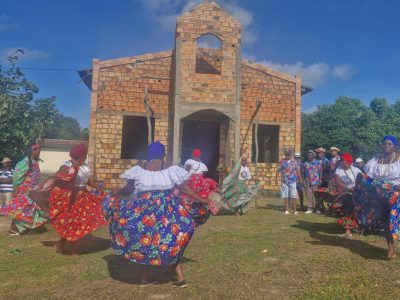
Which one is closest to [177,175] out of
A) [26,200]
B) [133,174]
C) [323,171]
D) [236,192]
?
[133,174]

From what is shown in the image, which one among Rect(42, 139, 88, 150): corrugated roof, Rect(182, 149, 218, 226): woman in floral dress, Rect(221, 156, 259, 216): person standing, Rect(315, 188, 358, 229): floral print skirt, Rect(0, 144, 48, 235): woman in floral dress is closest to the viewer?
Rect(182, 149, 218, 226): woman in floral dress

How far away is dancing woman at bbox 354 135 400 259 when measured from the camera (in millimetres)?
5086

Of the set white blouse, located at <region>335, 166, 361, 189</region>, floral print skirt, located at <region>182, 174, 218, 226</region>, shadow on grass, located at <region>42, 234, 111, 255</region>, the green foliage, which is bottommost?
shadow on grass, located at <region>42, 234, 111, 255</region>

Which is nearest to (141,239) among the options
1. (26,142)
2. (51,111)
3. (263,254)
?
(263,254)

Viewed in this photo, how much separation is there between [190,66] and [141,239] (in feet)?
36.9

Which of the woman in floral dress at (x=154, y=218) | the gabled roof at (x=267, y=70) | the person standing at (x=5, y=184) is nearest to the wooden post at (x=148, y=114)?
the gabled roof at (x=267, y=70)

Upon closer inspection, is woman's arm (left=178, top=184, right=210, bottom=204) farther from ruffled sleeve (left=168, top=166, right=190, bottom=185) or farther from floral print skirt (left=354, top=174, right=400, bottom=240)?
floral print skirt (left=354, top=174, right=400, bottom=240)

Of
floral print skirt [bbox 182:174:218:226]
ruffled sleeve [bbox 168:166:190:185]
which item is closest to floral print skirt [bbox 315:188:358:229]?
floral print skirt [bbox 182:174:218:226]

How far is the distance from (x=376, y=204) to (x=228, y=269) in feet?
8.74

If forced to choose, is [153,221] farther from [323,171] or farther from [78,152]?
[323,171]

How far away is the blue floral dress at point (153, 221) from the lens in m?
3.80

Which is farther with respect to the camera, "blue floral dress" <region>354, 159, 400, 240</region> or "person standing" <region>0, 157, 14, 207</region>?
"person standing" <region>0, 157, 14, 207</region>

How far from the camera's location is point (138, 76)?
14961 millimetres

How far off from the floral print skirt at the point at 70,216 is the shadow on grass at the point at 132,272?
64cm
